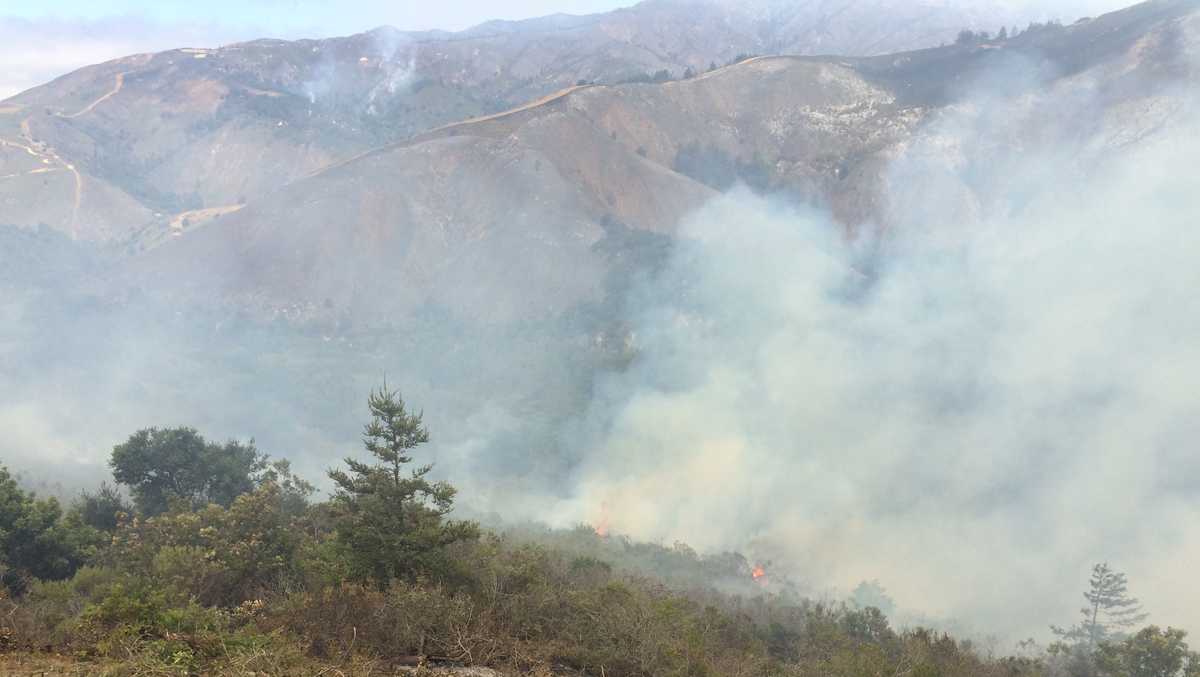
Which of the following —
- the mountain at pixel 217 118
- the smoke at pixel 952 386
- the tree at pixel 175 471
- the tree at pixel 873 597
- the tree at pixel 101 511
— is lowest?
the tree at pixel 101 511

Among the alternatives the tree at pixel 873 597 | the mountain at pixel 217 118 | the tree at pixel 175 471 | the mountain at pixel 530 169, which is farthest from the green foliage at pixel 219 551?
the mountain at pixel 217 118

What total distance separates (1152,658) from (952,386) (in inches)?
1542

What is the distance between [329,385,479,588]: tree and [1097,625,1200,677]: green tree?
25465mm

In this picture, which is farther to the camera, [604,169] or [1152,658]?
[604,169]

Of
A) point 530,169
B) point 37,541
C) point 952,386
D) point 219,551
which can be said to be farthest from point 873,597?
point 530,169

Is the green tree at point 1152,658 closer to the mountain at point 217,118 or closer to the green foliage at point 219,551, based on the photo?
the green foliage at point 219,551

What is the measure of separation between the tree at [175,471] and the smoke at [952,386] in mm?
25589

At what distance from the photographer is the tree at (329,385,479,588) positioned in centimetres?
1691

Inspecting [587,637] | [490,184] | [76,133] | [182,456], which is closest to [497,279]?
[490,184]

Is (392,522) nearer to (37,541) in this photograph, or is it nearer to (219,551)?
(219,551)

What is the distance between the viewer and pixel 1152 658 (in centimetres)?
2873

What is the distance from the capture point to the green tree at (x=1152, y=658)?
28.5 meters

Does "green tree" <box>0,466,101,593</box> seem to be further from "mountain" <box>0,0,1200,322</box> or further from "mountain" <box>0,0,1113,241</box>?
"mountain" <box>0,0,1113,241</box>

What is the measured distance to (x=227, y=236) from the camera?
87500 millimetres
